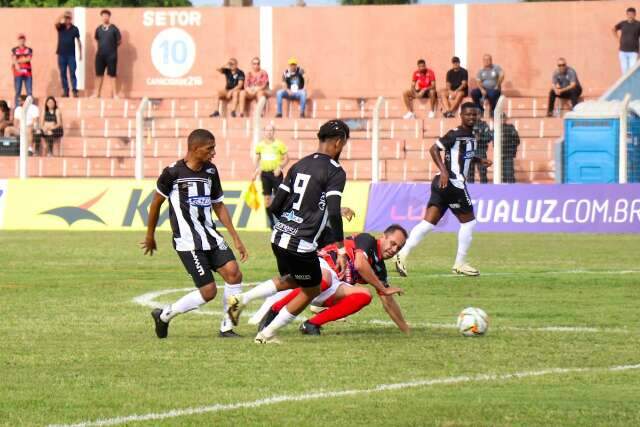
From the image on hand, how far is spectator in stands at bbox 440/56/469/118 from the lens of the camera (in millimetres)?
34375

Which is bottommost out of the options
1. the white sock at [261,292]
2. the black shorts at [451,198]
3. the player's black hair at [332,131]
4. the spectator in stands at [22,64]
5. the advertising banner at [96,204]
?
the advertising banner at [96,204]

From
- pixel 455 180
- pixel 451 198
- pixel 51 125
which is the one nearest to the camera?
pixel 455 180

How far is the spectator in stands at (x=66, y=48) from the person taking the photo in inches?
1462

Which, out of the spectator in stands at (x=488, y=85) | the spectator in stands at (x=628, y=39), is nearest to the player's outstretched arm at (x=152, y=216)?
the spectator in stands at (x=488, y=85)

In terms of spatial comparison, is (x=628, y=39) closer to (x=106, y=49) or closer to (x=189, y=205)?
(x=106, y=49)

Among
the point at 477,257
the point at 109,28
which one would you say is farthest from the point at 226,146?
the point at 477,257

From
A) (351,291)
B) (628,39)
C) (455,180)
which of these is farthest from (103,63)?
(351,291)

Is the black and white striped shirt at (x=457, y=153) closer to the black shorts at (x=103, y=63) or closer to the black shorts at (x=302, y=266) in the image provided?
the black shorts at (x=302, y=266)

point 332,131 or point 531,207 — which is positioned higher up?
point 332,131

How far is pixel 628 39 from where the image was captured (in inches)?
1388

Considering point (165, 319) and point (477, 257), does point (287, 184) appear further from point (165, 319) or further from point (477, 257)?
point (477, 257)

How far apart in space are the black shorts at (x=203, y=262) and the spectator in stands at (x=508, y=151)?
58.3 feet

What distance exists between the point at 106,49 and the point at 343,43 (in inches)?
255

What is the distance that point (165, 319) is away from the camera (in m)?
11.4
